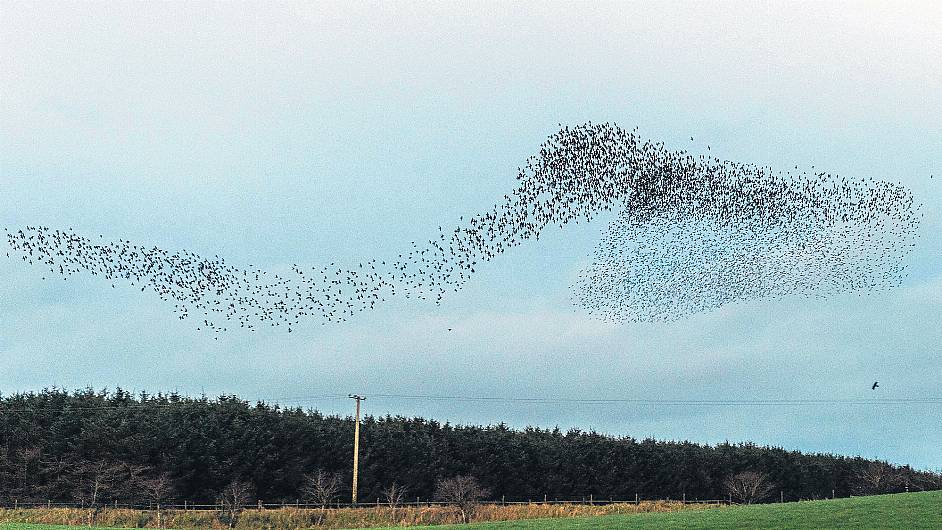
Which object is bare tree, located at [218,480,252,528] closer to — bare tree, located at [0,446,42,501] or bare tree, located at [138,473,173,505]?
bare tree, located at [138,473,173,505]

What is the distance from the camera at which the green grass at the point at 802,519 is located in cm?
4281

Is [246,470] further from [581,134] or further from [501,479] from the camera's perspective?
[581,134]

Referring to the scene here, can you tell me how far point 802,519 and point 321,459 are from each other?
47.0 m

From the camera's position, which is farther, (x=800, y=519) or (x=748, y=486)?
(x=748, y=486)

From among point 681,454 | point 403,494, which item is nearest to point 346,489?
point 403,494

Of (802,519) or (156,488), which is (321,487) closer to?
(156,488)

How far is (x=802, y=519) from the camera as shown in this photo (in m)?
46.2

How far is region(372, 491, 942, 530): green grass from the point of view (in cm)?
4281

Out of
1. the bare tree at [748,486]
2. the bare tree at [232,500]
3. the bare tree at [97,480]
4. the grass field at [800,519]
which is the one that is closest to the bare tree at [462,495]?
the bare tree at [232,500]

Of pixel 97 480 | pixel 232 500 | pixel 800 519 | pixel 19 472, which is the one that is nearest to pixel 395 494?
pixel 232 500

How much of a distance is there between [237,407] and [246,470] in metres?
8.74

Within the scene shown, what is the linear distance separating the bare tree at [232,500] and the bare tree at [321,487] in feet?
15.2

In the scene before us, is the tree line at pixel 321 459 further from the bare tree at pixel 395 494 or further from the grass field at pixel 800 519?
the grass field at pixel 800 519

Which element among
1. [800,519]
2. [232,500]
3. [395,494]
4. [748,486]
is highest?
[800,519]
